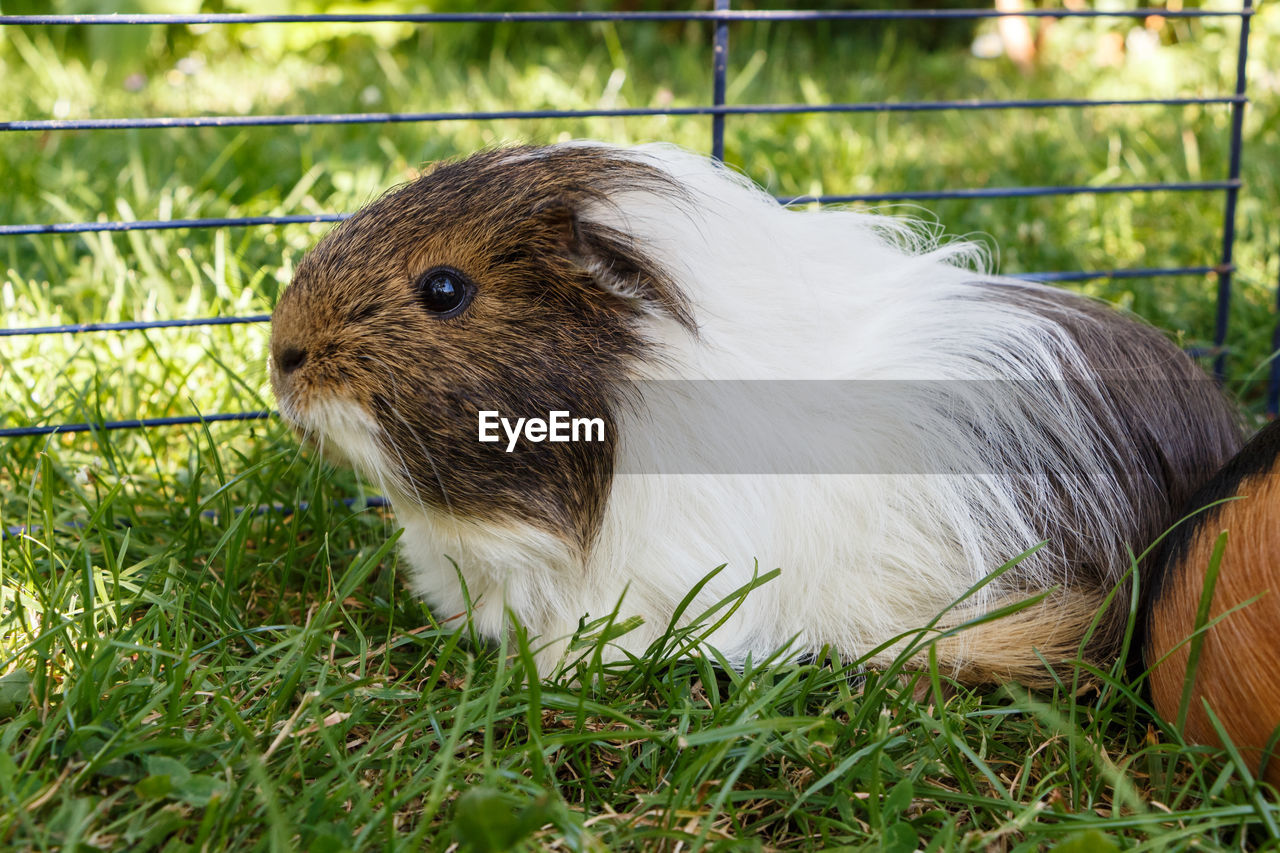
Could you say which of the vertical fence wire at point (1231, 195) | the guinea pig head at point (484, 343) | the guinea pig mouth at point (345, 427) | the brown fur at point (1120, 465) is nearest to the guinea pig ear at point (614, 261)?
the guinea pig head at point (484, 343)

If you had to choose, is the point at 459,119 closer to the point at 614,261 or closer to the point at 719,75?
the point at 719,75

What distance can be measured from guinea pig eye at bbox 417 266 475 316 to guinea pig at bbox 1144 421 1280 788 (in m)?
1.31

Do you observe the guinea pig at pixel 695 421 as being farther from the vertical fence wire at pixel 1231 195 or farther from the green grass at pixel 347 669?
the vertical fence wire at pixel 1231 195

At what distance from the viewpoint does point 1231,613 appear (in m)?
1.63

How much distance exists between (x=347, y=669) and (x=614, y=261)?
0.94 m

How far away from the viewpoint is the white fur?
6.24 feet

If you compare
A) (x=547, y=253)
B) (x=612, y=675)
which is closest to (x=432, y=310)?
(x=547, y=253)

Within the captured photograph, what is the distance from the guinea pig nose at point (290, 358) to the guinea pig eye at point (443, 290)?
0.24 metres

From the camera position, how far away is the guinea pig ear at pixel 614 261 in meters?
1.84

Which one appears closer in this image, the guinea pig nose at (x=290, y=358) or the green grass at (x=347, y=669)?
the green grass at (x=347, y=669)

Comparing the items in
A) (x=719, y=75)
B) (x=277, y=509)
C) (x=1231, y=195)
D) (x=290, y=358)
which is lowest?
(x=277, y=509)
